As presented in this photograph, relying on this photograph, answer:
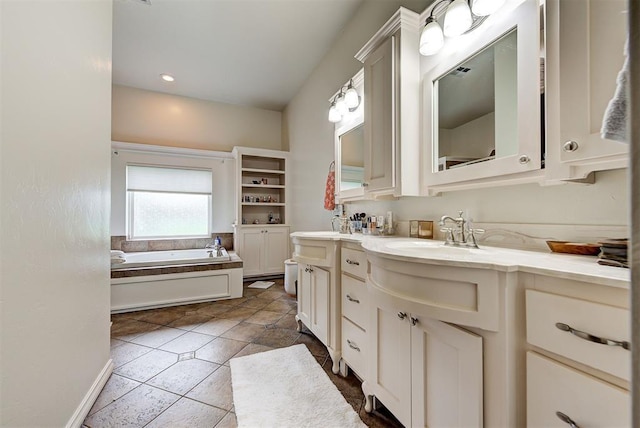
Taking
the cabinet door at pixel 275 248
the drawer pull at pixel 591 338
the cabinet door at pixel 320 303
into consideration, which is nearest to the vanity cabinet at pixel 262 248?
the cabinet door at pixel 275 248

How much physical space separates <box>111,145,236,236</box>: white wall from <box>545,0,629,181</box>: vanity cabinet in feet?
13.4

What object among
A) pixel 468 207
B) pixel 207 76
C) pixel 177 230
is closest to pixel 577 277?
pixel 468 207

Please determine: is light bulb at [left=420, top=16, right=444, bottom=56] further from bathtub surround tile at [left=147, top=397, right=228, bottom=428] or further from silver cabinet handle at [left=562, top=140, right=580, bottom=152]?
bathtub surround tile at [left=147, top=397, right=228, bottom=428]

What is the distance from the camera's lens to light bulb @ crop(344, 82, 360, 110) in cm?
214

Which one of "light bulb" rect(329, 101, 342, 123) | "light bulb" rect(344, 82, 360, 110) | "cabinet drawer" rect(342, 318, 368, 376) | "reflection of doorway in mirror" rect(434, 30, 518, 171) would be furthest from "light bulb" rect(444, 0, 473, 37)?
"cabinet drawer" rect(342, 318, 368, 376)

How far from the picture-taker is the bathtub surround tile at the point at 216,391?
1.45 meters

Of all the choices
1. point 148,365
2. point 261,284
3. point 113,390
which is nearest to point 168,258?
point 261,284

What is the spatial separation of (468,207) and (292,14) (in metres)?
2.40

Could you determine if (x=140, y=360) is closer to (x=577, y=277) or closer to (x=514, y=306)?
(x=514, y=306)

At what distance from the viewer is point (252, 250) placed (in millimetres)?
4066

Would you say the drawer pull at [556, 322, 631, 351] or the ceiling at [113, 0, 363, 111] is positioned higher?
the ceiling at [113, 0, 363, 111]

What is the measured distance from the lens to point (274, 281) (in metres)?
4.04

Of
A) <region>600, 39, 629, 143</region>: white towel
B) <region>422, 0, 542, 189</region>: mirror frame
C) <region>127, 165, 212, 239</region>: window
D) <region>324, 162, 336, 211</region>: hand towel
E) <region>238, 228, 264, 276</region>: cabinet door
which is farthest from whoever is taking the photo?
<region>238, 228, 264, 276</region>: cabinet door

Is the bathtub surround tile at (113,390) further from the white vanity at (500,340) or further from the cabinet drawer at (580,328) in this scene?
the cabinet drawer at (580,328)
